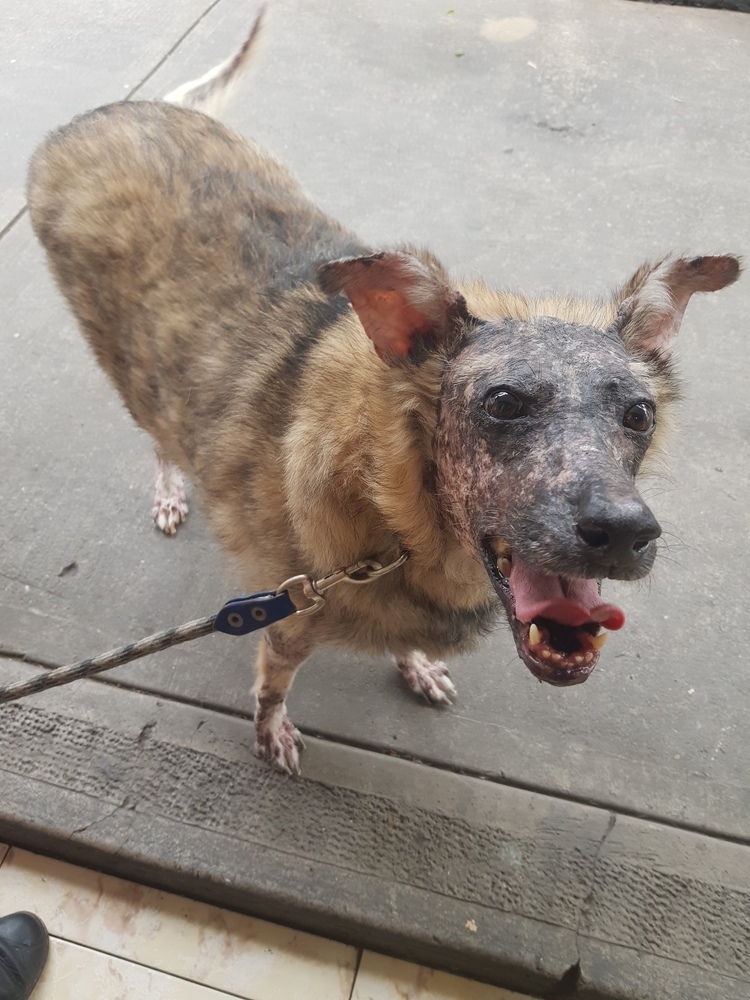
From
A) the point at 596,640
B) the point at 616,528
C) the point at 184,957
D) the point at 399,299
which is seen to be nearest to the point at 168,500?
the point at 184,957

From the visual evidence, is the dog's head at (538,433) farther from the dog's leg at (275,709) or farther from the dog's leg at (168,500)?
the dog's leg at (168,500)

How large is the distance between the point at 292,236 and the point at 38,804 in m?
1.92

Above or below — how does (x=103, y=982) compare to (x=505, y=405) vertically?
below

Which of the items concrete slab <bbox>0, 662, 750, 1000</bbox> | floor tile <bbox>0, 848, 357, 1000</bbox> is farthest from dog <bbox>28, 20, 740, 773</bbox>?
floor tile <bbox>0, 848, 357, 1000</bbox>

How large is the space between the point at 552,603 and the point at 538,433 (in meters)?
0.34

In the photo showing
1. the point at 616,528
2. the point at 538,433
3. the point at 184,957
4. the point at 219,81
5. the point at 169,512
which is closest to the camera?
the point at 616,528

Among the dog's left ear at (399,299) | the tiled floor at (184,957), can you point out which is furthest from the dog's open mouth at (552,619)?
the tiled floor at (184,957)

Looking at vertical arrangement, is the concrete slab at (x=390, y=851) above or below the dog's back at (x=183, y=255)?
below

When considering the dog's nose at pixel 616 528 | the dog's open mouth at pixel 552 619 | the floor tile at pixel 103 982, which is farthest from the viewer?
the floor tile at pixel 103 982

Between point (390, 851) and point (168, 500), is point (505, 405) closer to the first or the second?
point (390, 851)

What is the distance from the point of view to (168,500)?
2.95m

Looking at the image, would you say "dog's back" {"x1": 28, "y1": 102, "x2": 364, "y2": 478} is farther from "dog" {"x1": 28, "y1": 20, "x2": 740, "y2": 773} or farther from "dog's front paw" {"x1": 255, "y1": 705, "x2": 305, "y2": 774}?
"dog's front paw" {"x1": 255, "y1": 705, "x2": 305, "y2": 774}

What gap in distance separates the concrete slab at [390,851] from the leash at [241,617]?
728 millimetres

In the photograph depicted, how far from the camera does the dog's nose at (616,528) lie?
1.23 m
